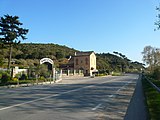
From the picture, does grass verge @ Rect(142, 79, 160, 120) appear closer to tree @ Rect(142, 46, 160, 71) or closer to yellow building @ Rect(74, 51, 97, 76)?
tree @ Rect(142, 46, 160, 71)

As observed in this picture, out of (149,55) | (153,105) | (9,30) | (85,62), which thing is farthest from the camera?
(85,62)

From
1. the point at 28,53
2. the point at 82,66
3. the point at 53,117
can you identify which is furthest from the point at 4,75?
the point at 82,66

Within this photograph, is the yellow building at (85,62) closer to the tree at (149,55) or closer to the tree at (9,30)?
the tree at (149,55)

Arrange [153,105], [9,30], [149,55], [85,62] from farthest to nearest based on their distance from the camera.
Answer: [85,62], [149,55], [9,30], [153,105]

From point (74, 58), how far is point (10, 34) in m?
59.3

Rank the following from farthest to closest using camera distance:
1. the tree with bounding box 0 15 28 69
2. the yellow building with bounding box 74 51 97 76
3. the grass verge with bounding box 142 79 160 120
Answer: the yellow building with bounding box 74 51 97 76 < the tree with bounding box 0 15 28 69 < the grass verge with bounding box 142 79 160 120

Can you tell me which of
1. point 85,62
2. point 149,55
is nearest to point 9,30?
point 149,55

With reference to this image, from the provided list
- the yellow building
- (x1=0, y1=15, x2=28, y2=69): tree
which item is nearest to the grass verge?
(x1=0, y1=15, x2=28, y2=69): tree

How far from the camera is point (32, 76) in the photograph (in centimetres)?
5200

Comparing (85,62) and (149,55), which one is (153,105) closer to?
(149,55)

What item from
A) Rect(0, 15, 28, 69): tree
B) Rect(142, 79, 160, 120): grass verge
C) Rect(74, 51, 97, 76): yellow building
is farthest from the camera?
Rect(74, 51, 97, 76): yellow building

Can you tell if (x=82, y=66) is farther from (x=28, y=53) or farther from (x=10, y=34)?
(x=10, y=34)

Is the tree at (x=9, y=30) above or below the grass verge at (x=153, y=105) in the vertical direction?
above

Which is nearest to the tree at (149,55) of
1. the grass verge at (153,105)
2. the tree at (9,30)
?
the tree at (9,30)
